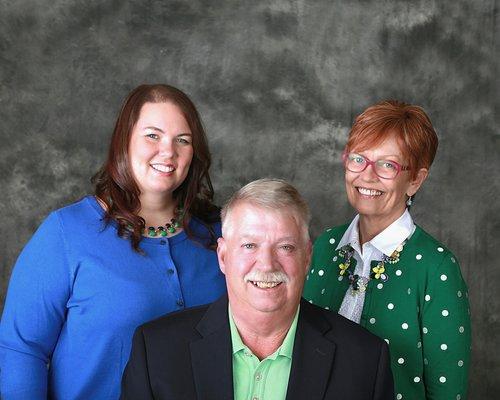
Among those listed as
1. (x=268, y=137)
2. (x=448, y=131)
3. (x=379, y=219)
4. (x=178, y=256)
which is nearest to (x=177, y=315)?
(x=178, y=256)

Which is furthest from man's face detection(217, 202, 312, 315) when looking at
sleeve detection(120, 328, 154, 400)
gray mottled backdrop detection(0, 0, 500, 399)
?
gray mottled backdrop detection(0, 0, 500, 399)

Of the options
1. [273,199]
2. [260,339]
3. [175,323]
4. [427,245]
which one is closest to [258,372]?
[260,339]

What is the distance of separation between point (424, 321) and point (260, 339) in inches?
24.0

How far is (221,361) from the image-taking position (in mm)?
2746

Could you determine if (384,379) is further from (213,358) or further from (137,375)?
(137,375)

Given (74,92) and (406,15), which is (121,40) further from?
(406,15)

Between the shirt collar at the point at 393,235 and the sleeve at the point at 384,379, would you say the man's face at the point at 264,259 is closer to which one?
the sleeve at the point at 384,379

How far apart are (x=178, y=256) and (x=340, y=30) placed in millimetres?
2827

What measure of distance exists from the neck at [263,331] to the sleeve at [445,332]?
522 mm

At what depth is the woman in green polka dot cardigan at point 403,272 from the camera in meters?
3.02

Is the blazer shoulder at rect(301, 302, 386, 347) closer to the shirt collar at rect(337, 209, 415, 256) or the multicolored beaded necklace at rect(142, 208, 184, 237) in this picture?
the shirt collar at rect(337, 209, 415, 256)

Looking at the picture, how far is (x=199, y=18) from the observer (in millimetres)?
5461

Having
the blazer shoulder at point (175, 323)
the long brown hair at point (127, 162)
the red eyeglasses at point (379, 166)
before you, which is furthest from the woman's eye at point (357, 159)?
the blazer shoulder at point (175, 323)

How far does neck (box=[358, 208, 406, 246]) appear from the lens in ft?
10.4
